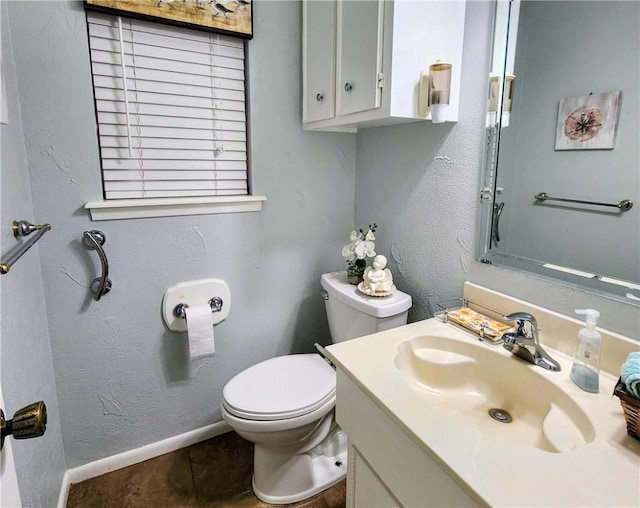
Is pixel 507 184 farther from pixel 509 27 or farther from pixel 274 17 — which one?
pixel 274 17

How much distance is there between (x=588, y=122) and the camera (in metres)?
1.04

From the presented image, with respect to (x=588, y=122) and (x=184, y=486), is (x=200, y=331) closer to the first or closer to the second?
(x=184, y=486)

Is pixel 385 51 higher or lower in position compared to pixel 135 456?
higher

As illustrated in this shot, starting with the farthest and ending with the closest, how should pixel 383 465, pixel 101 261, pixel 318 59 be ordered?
pixel 318 59 → pixel 101 261 → pixel 383 465

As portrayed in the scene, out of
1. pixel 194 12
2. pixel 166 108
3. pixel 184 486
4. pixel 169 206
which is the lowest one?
pixel 184 486

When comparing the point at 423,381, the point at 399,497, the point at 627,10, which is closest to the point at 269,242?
the point at 423,381

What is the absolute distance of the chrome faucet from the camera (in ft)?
3.25

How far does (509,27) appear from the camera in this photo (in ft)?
3.78

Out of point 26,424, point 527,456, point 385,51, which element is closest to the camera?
point 26,424

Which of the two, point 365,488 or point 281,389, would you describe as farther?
point 281,389

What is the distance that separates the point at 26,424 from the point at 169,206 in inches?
41.1

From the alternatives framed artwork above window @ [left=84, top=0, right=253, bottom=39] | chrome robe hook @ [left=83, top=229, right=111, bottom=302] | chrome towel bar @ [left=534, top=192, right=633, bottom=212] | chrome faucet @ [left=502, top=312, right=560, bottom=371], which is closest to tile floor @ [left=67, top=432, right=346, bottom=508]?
chrome robe hook @ [left=83, top=229, right=111, bottom=302]

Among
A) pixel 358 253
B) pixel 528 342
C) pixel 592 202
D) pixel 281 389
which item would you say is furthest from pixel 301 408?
pixel 592 202

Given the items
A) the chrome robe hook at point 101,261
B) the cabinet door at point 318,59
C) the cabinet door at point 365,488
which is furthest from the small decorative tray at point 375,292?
the chrome robe hook at point 101,261
